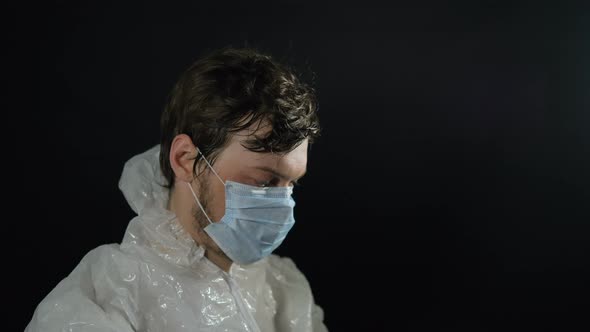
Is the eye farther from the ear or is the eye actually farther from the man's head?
the ear

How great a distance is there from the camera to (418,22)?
6.53 feet

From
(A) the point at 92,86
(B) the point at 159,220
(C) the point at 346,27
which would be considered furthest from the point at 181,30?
(B) the point at 159,220

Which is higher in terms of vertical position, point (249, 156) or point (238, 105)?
point (238, 105)

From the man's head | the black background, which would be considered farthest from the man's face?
the black background

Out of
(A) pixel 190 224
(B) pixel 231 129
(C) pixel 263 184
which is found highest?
(B) pixel 231 129

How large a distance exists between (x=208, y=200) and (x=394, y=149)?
771mm

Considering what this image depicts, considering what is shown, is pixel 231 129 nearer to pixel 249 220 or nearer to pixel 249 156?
pixel 249 156

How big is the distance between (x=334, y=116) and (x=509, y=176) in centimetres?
56

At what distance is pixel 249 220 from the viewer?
4.86 ft

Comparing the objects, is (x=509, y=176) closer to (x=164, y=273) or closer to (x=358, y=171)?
(x=358, y=171)

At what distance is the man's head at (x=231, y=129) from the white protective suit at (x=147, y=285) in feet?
0.17

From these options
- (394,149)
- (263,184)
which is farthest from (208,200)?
(394,149)

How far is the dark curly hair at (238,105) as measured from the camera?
4.71 feet

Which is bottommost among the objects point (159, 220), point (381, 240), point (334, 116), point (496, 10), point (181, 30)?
point (381, 240)
